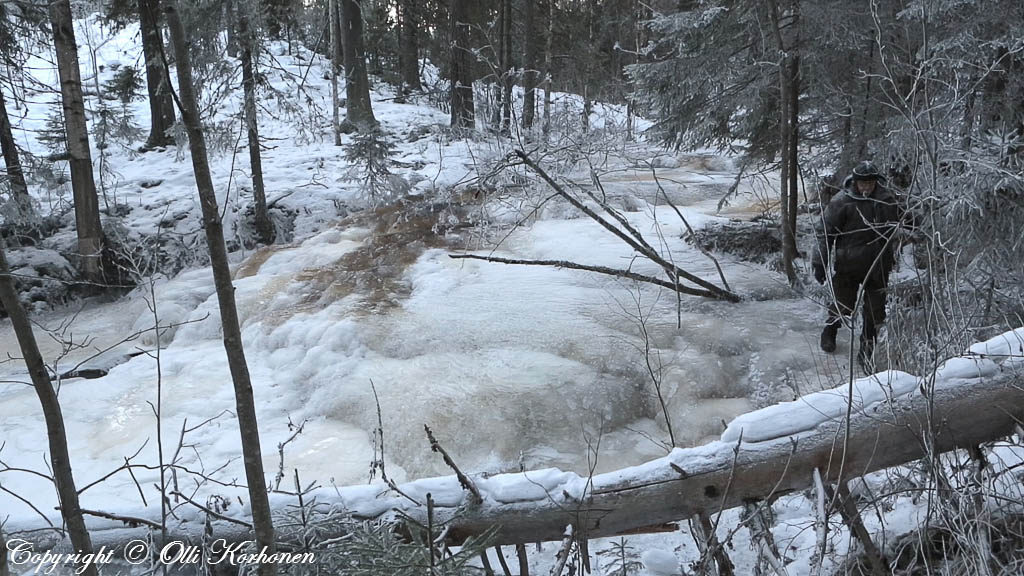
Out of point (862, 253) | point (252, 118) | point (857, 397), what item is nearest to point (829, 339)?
point (862, 253)

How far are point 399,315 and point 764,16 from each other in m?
5.79

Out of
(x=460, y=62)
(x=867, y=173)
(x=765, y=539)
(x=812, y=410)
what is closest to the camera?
(x=765, y=539)

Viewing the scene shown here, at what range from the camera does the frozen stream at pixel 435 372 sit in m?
5.48

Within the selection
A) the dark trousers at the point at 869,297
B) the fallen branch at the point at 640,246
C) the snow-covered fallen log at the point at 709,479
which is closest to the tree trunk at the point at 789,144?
the fallen branch at the point at 640,246

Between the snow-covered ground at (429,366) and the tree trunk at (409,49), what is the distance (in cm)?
1341

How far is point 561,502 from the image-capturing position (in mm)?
2877

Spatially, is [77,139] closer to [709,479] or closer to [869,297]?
[709,479]

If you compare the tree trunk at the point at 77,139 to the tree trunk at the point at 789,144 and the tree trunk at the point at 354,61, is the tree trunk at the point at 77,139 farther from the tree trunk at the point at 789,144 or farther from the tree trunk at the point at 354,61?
the tree trunk at the point at 789,144

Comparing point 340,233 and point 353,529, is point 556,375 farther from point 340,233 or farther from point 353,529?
point 340,233

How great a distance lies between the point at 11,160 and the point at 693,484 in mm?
11598

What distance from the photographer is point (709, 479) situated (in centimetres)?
290

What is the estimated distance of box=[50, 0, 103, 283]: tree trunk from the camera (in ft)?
29.7

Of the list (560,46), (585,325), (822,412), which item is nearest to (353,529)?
(822,412)

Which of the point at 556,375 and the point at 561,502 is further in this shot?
the point at 556,375
